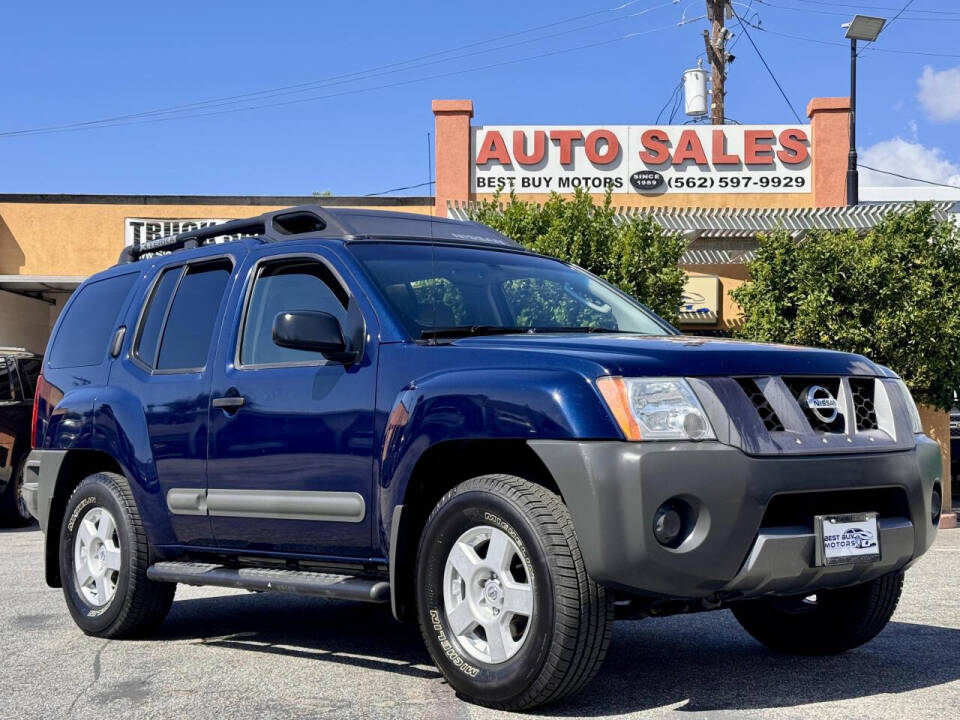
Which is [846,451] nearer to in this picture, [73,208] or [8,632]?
[8,632]

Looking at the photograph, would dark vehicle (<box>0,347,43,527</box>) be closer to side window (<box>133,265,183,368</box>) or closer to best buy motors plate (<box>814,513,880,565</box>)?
side window (<box>133,265,183,368</box>)

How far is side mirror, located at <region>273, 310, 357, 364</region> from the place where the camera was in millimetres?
5188

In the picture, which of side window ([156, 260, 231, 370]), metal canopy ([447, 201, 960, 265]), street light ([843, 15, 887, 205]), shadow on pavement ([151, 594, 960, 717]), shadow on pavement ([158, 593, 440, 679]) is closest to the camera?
shadow on pavement ([151, 594, 960, 717])

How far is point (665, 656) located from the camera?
5.95m

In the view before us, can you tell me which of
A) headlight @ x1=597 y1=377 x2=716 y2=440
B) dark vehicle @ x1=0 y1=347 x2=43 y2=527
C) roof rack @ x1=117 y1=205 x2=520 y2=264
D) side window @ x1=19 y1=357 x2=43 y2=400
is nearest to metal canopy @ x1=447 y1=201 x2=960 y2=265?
side window @ x1=19 y1=357 x2=43 y2=400

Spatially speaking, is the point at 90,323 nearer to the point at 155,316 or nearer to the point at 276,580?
the point at 155,316

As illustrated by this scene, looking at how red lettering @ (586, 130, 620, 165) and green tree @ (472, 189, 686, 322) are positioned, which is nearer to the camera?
green tree @ (472, 189, 686, 322)

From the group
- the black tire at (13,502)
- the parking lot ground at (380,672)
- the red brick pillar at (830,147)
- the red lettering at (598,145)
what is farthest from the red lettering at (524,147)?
the parking lot ground at (380,672)

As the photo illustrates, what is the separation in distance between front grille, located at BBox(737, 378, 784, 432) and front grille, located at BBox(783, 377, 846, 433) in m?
0.14

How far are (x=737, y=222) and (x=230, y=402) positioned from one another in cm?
1527

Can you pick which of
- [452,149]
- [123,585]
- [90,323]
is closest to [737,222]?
[452,149]

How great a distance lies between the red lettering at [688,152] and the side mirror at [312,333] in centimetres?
1890

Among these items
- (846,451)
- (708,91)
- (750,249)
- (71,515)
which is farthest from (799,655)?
(708,91)

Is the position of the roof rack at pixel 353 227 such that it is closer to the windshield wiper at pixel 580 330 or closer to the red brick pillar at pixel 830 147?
the windshield wiper at pixel 580 330
